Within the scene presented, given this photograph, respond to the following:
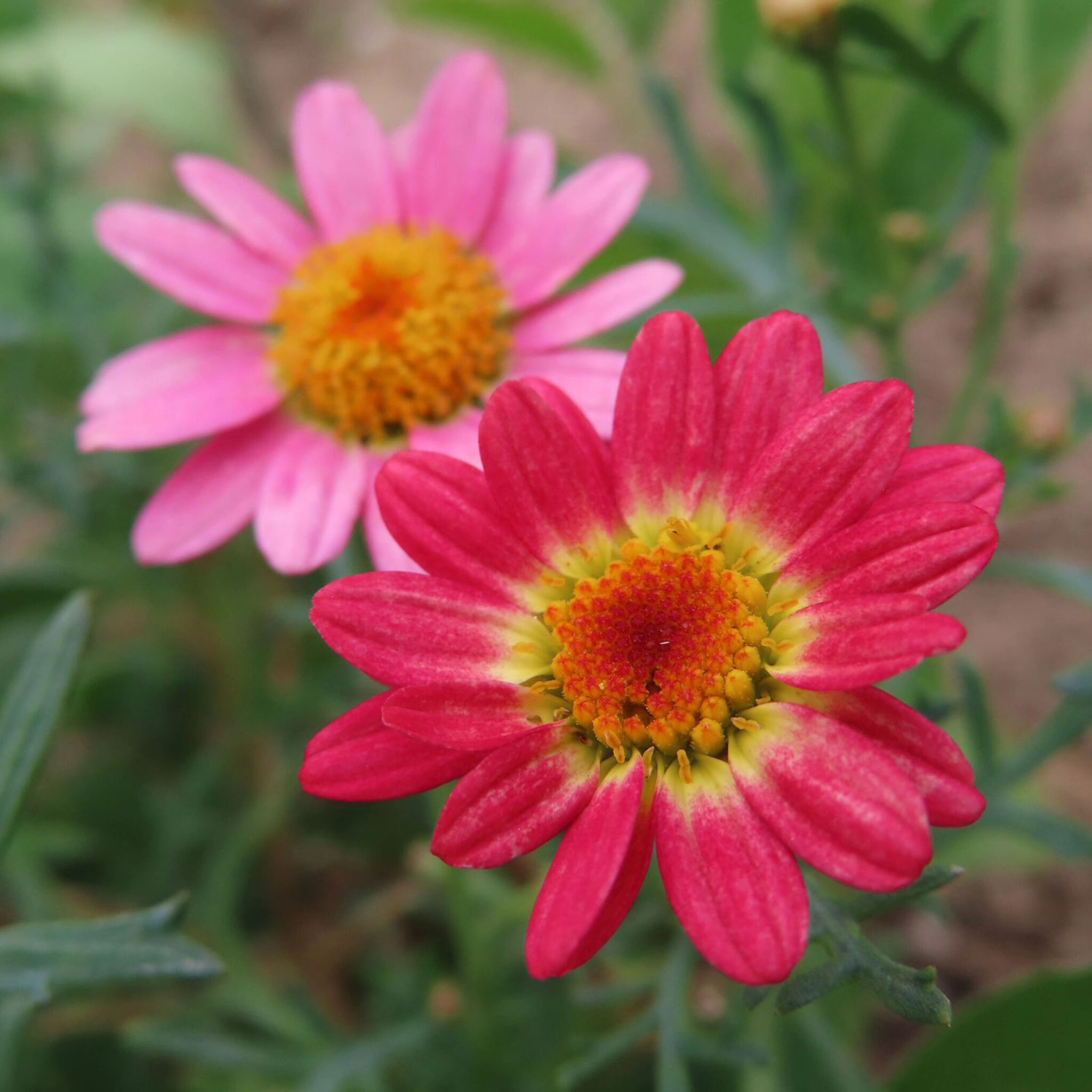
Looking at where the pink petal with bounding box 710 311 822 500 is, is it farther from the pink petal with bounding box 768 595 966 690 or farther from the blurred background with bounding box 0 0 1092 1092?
the blurred background with bounding box 0 0 1092 1092

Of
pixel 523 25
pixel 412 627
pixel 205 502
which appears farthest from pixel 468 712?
pixel 523 25

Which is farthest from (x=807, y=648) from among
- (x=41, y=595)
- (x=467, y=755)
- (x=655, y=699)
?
(x=41, y=595)

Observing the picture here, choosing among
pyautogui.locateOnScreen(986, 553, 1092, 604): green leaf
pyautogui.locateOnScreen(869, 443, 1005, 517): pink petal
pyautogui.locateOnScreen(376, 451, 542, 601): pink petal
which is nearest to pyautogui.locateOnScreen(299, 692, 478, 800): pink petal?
pyautogui.locateOnScreen(376, 451, 542, 601): pink petal

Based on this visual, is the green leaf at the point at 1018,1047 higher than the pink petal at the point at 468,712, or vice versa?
the pink petal at the point at 468,712

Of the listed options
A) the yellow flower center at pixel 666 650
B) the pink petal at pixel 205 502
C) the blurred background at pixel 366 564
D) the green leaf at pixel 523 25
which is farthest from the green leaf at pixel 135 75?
the yellow flower center at pixel 666 650

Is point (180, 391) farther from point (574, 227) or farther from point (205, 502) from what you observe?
point (574, 227)

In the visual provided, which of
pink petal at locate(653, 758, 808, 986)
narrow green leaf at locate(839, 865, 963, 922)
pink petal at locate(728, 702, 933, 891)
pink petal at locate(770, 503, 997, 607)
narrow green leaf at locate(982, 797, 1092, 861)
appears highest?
pink petal at locate(770, 503, 997, 607)

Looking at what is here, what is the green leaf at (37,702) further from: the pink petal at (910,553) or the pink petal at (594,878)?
the pink petal at (910,553)
